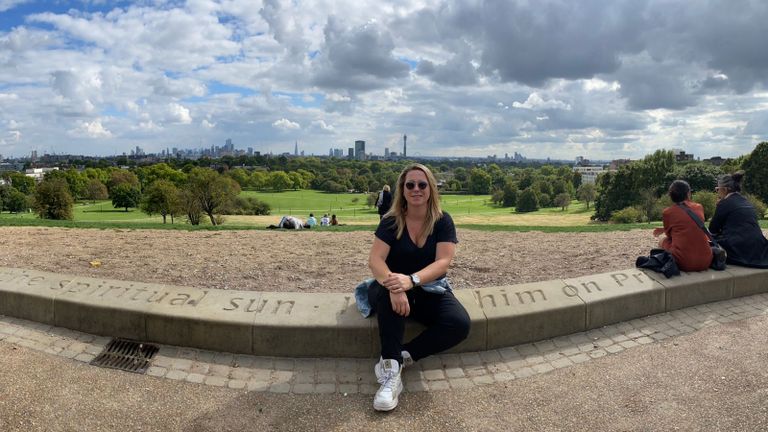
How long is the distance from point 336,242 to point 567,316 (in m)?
7.75

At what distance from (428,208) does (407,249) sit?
488 mm

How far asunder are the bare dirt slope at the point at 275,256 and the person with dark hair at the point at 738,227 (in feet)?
5.50

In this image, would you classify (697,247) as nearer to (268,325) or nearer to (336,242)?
(268,325)

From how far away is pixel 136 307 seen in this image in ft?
18.6

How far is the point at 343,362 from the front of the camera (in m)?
5.30

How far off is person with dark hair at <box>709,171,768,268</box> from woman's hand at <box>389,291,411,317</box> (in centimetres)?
563

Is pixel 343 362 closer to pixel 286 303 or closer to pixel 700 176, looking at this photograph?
pixel 286 303

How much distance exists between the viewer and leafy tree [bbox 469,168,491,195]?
154 m

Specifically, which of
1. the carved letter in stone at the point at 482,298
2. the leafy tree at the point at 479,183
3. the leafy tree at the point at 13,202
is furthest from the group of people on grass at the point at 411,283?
the leafy tree at the point at 479,183

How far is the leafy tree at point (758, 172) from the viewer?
55506mm

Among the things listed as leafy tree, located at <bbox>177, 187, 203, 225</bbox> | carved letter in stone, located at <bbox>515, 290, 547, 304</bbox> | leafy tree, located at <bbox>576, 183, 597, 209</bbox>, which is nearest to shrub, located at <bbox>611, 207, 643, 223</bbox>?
leafy tree, located at <bbox>177, 187, 203, 225</bbox>

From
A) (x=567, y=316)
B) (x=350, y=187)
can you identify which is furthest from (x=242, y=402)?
(x=350, y=187)

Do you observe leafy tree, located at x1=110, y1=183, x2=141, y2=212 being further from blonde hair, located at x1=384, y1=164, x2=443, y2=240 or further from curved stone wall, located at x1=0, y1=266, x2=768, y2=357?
blonde hair, located at x1=384, y1=164, x2=443, y2=240

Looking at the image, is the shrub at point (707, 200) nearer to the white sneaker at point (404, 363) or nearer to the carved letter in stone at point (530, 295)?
the carved letter in stone at point (530, 295)
